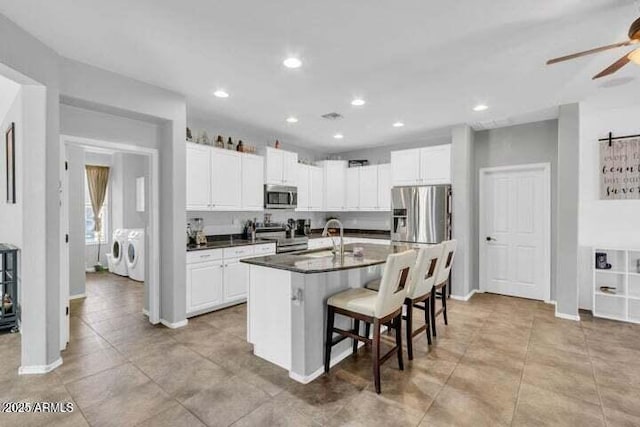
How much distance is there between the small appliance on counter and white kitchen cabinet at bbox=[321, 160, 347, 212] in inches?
105

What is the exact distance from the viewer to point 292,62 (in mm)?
2775

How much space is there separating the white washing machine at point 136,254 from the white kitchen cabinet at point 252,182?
2.33 m

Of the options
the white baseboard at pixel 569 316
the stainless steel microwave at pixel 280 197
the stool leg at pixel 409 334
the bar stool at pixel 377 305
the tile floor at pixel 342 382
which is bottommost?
the tile floor at pixel 342 382

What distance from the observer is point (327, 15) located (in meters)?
2.12

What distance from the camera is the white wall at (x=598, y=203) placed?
4.02m

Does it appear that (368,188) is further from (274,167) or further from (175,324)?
(175,324)

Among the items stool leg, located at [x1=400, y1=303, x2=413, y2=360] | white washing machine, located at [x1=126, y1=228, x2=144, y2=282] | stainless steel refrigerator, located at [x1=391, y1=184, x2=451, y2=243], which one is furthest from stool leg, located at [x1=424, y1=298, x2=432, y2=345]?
white washing machine, located at [x1=126, y1=228, x2=144, y2=282]

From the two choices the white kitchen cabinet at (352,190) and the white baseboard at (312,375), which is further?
the white kitchen cabinet at (352,190)

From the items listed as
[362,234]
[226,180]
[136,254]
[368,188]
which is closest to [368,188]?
[368,188]

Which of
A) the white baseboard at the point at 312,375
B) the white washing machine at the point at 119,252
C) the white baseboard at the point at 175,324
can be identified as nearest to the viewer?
the white baseboard at the point at 312,375

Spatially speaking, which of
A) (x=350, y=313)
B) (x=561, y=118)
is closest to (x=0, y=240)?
(x=350, y=313)

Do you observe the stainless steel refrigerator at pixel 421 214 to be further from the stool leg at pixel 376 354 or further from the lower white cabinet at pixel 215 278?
the stool leg at pixel 376 354

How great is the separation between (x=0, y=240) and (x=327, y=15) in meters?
5.04

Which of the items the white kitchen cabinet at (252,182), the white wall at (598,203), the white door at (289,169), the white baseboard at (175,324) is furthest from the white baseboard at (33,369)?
the white wall at (598,203)
